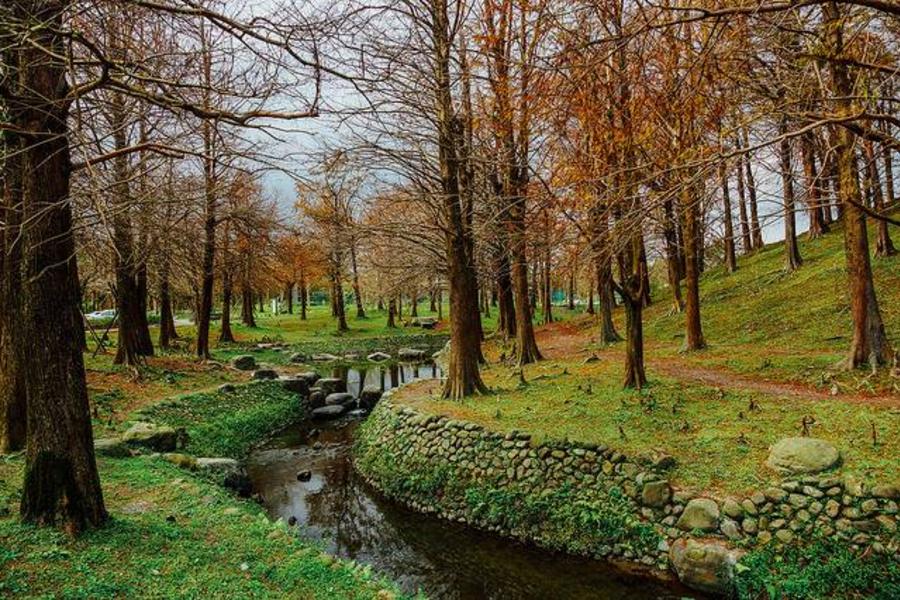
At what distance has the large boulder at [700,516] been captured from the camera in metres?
6.46

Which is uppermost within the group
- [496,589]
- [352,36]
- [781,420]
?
[352,36]

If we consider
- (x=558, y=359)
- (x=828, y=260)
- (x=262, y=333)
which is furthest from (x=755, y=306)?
(x=262, y=333)

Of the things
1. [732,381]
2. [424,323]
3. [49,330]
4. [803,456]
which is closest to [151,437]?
[49,330]

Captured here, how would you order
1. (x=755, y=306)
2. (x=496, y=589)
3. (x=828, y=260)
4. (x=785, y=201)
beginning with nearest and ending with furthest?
(x=785, y=201), (x=496, y=589), (x=755, y=306), (x=828, y=260)

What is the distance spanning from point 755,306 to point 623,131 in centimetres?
1237

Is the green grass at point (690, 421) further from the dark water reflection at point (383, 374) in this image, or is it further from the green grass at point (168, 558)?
the dark water reflection at point (383, 374)

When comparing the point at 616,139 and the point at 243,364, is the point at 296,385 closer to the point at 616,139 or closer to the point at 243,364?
the point at 243,364

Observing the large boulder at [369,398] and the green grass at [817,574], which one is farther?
the large boulder at [369,398]

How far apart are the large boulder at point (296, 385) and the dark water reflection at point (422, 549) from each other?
6.70 meters

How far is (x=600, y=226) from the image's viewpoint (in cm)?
781

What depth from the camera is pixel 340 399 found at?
658 inches

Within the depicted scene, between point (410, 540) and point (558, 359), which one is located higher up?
point (558, 359)

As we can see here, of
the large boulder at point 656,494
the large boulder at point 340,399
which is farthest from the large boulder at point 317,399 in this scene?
the large boulder at point 656,494

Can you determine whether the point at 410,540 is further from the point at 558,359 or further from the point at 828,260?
the point at 828,260
